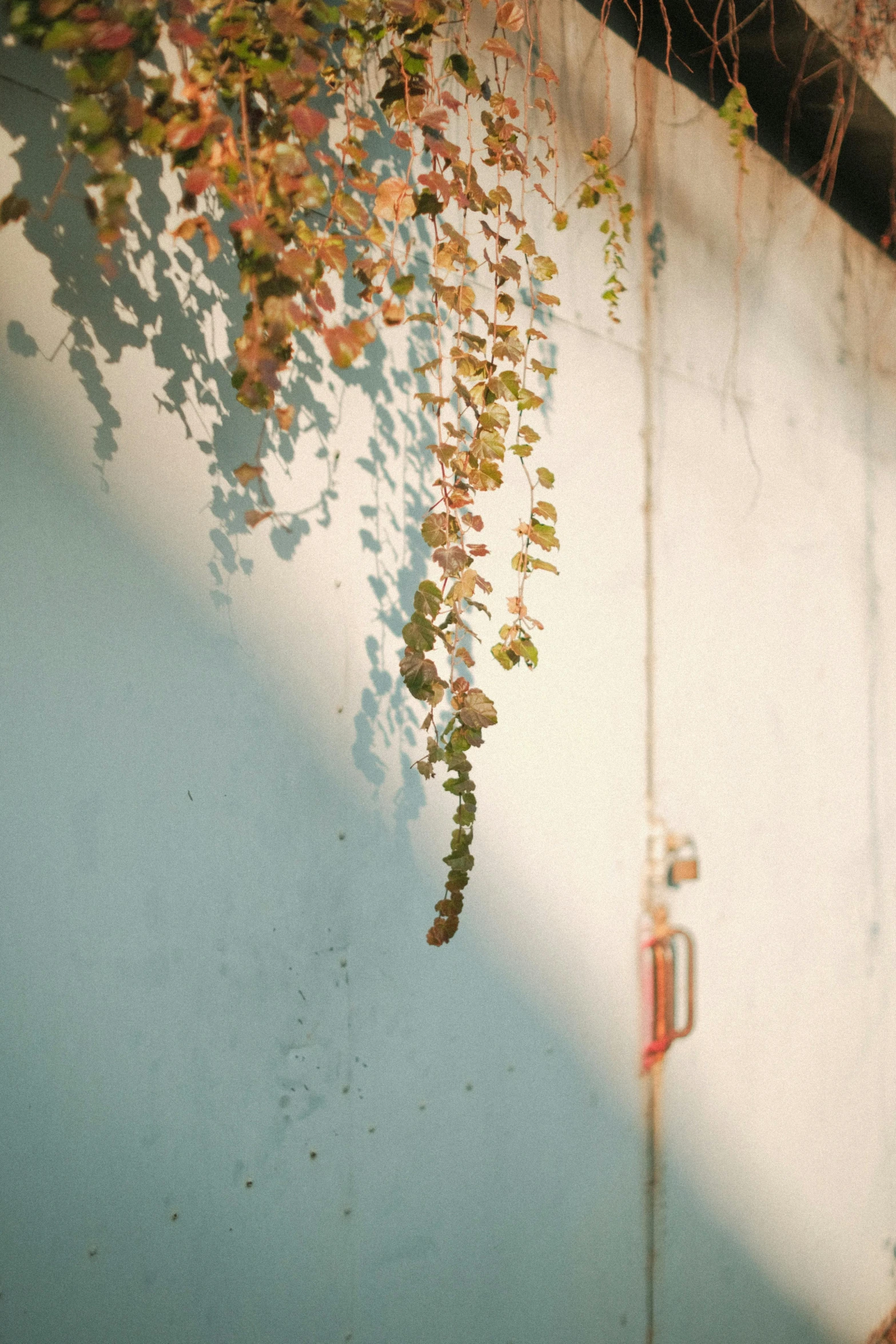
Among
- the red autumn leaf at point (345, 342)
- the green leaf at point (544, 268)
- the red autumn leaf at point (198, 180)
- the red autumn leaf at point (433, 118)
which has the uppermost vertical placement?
the red autumn leaf at point (433, 118)

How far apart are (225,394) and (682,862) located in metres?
1.50

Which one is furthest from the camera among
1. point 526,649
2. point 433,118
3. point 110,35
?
point 526,649

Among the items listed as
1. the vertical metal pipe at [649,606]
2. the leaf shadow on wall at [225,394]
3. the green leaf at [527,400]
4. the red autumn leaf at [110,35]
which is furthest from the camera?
the vertical metal pipe at [649,606]

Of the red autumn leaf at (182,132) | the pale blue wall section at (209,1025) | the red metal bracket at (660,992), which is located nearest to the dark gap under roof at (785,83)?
the red autumn leaf at (182,132)

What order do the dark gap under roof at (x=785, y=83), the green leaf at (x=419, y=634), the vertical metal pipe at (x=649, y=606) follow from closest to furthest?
the green leaf at (x=419, y=634) < the vertical metal pipe at (x=649, y=606) < the dark gap under roof at (x=785, y=83)

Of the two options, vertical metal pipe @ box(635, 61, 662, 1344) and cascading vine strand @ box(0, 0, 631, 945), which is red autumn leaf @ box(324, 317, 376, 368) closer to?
cascading vine strand @ box(0, 0, 631, 945)

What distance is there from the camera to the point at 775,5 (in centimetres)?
223

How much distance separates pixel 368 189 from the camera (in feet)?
4.15

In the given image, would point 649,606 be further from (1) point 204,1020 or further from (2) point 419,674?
(1) point 204,1020

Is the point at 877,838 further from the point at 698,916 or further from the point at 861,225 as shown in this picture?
the point at 861,225

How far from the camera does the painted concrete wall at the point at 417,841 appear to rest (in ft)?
3.94

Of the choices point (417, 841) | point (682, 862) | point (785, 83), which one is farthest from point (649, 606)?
point (785, 83)

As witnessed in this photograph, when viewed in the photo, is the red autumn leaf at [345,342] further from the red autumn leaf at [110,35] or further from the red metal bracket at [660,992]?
the red metal bracket at [660,992]

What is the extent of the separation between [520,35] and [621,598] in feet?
3.94
